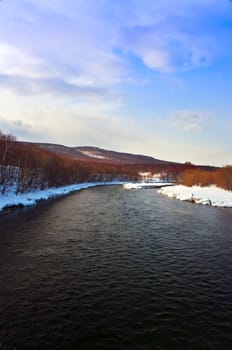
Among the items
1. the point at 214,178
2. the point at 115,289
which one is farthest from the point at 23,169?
the point at 214,178

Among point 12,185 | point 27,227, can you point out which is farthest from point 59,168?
point 27,227

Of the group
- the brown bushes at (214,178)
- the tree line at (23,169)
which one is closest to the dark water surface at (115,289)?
the tree line at (23,169)

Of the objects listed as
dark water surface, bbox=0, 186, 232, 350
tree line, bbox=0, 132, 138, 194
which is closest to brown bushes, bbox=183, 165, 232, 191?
tree line, bbox=0, 132, 138, 194

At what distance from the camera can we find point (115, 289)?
1316 cm

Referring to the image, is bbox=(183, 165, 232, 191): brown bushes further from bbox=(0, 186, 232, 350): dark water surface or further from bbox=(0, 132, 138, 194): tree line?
bbox=(0, 186, 232, 350): dark water surface

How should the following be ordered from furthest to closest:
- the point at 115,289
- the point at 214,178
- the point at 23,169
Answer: the point at 214,178 → the point at 23,169 → the point at 115,289

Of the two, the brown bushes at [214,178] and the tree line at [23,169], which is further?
the brown bushes at [214,178]

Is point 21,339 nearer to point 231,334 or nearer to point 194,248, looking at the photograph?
point 231,334

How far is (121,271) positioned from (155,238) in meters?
7.46

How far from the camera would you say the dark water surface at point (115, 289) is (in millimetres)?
9492

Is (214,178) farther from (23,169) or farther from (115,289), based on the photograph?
(115,289)

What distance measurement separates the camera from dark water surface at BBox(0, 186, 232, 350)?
949cm

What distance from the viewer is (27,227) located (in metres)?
26.2

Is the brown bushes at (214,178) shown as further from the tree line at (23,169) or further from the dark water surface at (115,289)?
the dark water surface at (115,289)
